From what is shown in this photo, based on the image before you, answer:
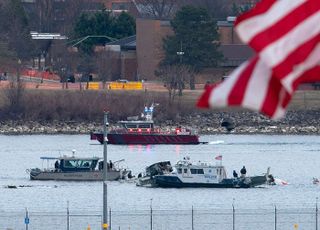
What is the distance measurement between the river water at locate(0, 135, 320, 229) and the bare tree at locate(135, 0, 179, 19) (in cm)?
3479

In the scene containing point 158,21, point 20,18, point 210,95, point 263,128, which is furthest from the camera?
point 20,18

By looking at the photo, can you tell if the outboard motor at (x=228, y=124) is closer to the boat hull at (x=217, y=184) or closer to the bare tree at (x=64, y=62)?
the bare tree at (x=64, y=62)

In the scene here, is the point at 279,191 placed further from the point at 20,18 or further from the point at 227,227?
the point at 20,18

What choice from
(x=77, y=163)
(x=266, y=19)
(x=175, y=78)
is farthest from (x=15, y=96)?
(x=266, y=19)

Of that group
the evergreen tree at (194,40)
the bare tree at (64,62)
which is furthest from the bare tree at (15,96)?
the evergreen tree at (194,40)

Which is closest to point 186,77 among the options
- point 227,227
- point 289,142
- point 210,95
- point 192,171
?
point 289,142

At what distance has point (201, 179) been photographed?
2667 inches

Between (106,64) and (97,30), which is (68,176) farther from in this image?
(97,30)

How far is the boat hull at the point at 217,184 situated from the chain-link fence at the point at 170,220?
14218mm

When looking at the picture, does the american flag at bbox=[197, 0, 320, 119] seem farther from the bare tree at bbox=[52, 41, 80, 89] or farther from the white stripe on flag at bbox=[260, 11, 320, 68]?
the bare tree at bbox=[52, 41, 80, 89]

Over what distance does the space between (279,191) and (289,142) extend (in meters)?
34.6

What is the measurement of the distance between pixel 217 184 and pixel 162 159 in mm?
20045

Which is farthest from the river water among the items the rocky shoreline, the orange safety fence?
the orange safety fence

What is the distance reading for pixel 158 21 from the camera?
119312 mm
